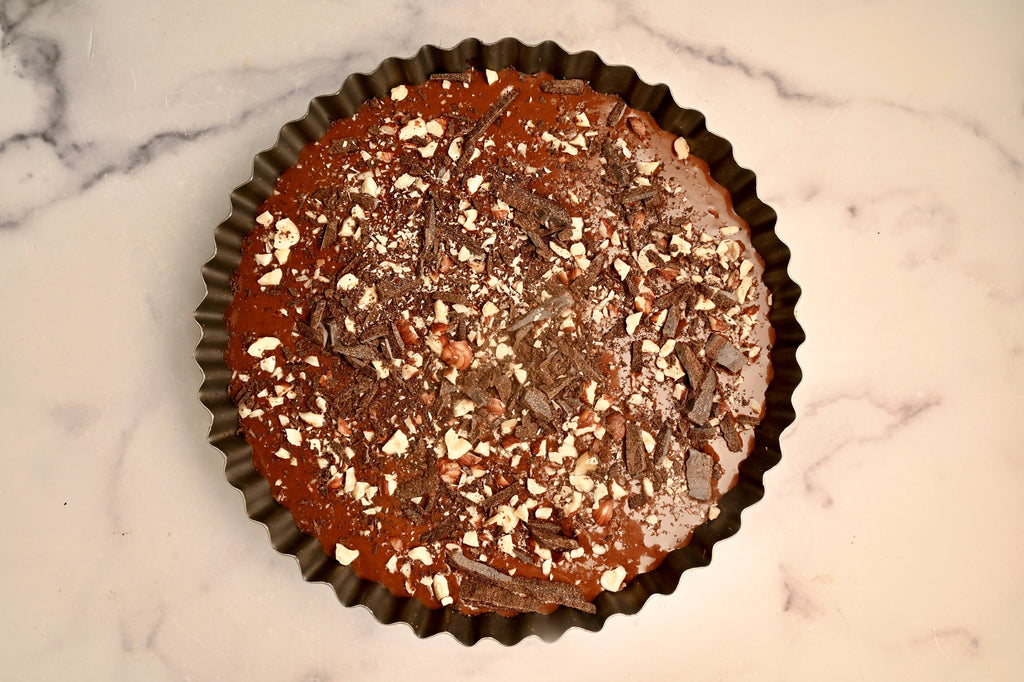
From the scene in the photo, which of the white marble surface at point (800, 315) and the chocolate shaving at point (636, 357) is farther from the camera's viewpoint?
the white marble surface at point (800, 315)

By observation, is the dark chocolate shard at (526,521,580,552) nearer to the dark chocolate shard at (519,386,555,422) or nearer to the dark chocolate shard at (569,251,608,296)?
the dark chocolate shard at (519,386,555,422)

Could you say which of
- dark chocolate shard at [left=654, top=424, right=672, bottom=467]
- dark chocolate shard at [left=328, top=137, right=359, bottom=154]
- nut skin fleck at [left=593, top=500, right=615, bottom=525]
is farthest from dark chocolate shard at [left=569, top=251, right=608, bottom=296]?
dark chocolate shard at [left=328, top=137, right=359, bottom=154]

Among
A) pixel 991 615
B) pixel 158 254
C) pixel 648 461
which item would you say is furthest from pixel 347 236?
pixel 991 615

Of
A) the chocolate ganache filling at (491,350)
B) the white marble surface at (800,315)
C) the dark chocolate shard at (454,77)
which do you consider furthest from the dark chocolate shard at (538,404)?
the dark chocolate shard at (454,77)

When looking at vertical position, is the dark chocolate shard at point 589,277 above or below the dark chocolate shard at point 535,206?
below

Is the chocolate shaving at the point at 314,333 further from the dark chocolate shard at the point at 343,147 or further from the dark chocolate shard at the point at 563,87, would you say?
the dark chocolate shard at the point at 563,87

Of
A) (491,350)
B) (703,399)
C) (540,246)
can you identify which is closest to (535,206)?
(540,246)
